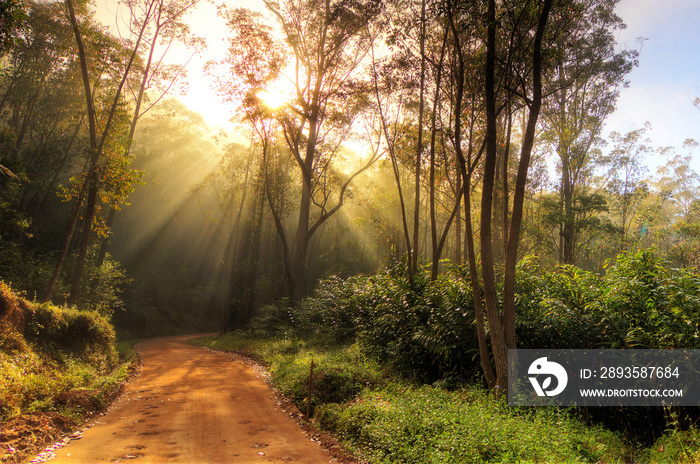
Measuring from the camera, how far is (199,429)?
618 cm

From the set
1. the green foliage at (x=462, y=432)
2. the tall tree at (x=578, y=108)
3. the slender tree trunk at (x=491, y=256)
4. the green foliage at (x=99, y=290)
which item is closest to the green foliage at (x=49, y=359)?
the green foliage at (x=462, y=432)

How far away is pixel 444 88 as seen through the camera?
12508 millimetres

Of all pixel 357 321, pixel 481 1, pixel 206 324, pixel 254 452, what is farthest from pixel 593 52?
pixel 206 324

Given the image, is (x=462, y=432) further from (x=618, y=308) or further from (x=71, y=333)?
(x=71, y=333)

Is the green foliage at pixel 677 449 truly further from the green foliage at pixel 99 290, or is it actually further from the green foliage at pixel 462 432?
the green foliage at pixel 99 290

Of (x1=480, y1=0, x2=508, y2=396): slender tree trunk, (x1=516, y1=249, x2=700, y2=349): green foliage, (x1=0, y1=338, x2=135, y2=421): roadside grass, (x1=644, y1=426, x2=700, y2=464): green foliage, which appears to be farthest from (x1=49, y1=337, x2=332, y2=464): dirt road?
(x1=516, y1=249, x2=700, y2=349): green foliage

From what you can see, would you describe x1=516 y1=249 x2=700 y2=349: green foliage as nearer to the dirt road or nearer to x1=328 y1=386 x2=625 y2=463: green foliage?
x1=328 y1=386 x2=625 y2=463: green foliage

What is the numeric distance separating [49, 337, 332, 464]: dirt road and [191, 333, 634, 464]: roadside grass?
2.20 feet

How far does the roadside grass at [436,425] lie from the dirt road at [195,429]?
0.67 meters

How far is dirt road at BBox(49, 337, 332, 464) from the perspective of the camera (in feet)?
16.8

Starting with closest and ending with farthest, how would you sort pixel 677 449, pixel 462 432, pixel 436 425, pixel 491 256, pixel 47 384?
1. pixel 677 449
2. pixel 462 432
3. pixel 436 425
4. pixel 491 256
5. pixel 47 384

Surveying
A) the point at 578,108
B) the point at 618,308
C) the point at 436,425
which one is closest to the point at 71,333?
the point at 436,425

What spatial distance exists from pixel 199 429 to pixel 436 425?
3707 mm

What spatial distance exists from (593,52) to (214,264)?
3572 centimetres
